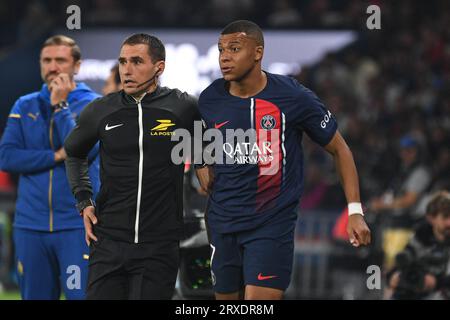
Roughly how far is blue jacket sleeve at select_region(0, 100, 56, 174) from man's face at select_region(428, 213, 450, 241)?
3.53 m

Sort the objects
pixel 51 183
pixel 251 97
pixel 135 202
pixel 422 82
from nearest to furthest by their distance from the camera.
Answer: pixel 135 202, pixel 251 97, pixel 51 183, pixel 422 82

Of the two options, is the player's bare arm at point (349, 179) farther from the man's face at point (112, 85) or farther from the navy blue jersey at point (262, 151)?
the man's face at point (112, 85)

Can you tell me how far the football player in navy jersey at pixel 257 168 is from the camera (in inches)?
267

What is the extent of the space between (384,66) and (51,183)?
11451 millimetres

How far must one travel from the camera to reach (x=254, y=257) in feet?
22.1

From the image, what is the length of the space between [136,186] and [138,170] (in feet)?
0.32

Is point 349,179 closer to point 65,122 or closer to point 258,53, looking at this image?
point 258,53

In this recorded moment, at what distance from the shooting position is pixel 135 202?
21.3 feet

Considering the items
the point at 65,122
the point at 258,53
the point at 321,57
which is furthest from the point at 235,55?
the point at 321,57

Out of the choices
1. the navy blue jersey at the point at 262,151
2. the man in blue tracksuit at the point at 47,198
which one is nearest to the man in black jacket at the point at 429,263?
the navy blue jersey at the point at 262,151

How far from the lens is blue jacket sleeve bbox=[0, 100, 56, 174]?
7.97 meters

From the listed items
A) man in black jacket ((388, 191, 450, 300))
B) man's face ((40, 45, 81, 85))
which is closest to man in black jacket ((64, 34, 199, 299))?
man's face ((40, 45, 81, 85))
